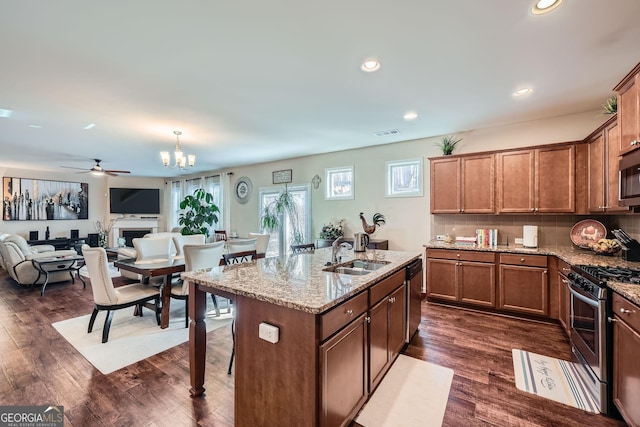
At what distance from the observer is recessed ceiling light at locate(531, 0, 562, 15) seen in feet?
5.54

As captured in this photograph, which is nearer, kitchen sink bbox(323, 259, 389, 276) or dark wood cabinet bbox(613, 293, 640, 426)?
dark wood cabinet bbox(613, 293, 640, 426)

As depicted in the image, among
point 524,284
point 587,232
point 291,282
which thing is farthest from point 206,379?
point 587,232

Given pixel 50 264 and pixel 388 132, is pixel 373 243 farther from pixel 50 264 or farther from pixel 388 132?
pixel 50 264

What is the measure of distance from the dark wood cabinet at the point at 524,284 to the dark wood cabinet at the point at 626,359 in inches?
63.4

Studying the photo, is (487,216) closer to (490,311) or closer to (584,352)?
(490,311)

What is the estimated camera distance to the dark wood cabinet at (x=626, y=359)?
1.62 metres

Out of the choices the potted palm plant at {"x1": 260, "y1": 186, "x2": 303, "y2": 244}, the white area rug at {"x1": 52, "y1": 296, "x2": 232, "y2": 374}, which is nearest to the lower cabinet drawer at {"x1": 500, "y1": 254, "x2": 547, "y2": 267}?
the white area rug at {"x1": 52, "y1": 296, "x2": 232, "y2": 374}

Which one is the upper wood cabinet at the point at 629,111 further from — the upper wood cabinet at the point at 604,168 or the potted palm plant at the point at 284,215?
the potted palm plant at the point at 284,215

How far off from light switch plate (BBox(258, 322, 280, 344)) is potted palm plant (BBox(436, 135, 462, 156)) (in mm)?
3864

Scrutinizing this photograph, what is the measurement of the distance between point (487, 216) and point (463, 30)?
3.04m

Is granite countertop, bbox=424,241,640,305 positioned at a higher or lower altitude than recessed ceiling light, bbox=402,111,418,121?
lower

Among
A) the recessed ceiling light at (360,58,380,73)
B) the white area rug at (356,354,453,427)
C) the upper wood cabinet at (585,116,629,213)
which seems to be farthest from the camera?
→ the upper wood cabinet at (585,116,629,213)

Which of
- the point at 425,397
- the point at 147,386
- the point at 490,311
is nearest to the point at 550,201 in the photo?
the point at 490,311

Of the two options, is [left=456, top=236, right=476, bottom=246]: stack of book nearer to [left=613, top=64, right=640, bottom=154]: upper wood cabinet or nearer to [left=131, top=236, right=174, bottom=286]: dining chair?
[left=613, top=64, right=640, bottom=154]: upper wood cabinet
